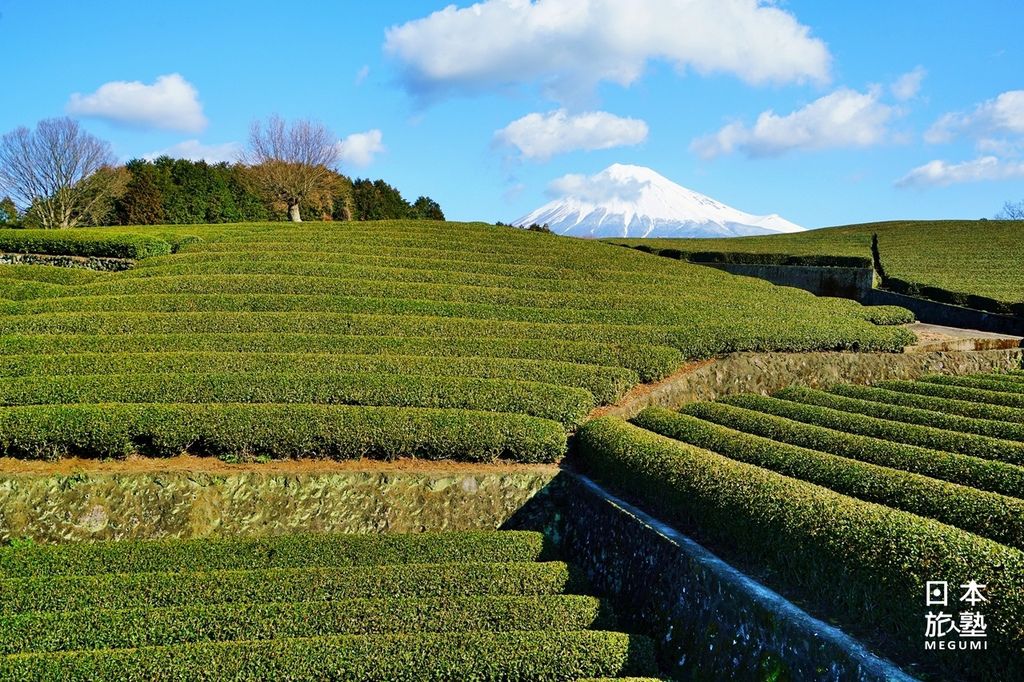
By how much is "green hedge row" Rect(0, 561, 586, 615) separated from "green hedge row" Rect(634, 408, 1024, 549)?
2.99 meters

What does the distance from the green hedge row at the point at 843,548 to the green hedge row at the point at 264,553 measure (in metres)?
2.02

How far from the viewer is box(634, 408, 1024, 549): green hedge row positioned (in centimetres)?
669

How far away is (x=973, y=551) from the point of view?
5.64 metres

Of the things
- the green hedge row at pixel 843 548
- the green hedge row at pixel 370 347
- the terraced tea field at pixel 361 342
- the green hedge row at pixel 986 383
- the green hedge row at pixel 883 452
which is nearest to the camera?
the green hedge row at pixel 843 548

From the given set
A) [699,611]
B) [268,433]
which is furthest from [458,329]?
[699,611]

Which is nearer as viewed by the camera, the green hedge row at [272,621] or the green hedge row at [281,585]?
the green hedge row at [272,621]

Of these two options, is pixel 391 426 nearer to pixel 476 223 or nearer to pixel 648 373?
pixel 648 373

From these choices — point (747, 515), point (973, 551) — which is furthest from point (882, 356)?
point (973, 551)

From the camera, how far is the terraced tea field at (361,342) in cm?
1082

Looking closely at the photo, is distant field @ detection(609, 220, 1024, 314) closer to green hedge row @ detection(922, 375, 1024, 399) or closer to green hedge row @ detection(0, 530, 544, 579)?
green hedge row @ detection(922, 375, 1024, 399)

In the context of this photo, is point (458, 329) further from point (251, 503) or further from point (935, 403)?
point (935, 403)

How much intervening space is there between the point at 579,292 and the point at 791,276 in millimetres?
14440

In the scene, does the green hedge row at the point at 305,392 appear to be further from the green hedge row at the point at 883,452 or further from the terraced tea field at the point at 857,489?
the green hedge row at the point at 883,452

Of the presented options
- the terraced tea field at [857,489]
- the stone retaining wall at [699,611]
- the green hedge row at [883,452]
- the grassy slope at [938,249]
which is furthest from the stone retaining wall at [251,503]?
the grassy slope at [938,249]
